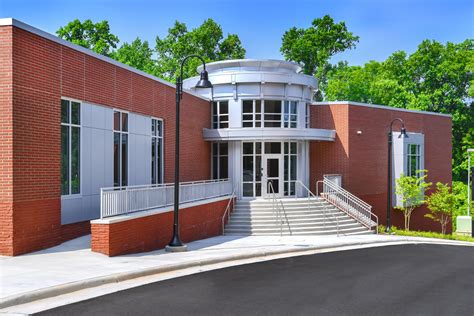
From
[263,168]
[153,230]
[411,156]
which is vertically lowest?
[153,230]

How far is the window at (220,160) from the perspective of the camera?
29.8 metres

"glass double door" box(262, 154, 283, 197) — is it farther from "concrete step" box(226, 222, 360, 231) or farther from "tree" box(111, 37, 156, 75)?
"tree" box(111, 37, 156, 75)

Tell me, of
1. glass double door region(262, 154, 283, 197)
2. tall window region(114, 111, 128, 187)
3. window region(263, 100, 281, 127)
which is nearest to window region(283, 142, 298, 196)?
glass double door region(262, 154, 283, 197)

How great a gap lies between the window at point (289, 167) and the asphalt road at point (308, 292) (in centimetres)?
1361

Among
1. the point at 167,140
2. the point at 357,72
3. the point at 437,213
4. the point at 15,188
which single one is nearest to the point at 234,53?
the point at 357,72

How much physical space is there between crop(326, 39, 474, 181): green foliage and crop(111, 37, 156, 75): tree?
76.3 ft

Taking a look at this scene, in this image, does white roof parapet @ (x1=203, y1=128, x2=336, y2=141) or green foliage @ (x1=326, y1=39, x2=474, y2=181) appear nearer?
white roof parapet @ (x1=203, y1=128, x2=336, y2=141)

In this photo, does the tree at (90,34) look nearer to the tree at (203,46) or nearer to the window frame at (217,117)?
the tree at (203,46)

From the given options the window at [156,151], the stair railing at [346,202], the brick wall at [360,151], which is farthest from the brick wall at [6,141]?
the brick wall at [360,151]

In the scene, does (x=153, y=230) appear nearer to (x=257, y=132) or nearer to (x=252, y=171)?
(x=257, y=132)

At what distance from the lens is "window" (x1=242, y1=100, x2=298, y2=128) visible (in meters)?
29.6

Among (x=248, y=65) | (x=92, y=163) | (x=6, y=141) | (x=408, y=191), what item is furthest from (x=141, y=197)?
(x=408, y=191)

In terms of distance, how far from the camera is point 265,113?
29.7m

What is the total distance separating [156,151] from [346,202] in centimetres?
1107
